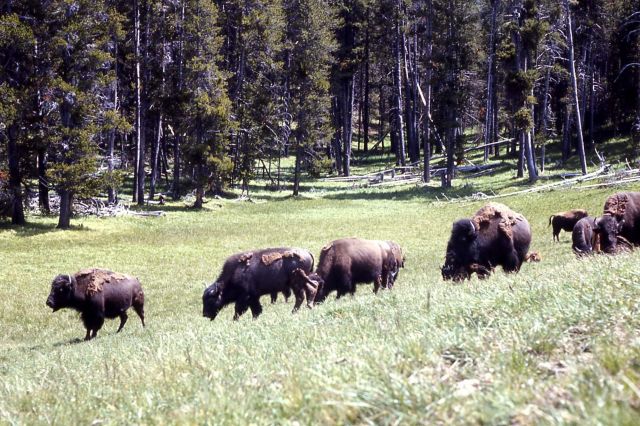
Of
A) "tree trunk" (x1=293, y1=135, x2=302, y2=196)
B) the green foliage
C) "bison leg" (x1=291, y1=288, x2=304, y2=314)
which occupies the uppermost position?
the green foliage

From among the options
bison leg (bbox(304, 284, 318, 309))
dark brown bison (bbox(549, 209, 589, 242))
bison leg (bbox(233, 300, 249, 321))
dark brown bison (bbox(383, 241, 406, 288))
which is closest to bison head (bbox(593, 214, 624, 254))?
dark brown bison (bbox(383, 241, 406, 288))

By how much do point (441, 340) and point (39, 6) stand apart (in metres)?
32.9

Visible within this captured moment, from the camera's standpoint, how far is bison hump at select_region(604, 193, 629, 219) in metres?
14.0

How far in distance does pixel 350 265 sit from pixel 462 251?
3322 mm

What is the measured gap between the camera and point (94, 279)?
15.6 metres

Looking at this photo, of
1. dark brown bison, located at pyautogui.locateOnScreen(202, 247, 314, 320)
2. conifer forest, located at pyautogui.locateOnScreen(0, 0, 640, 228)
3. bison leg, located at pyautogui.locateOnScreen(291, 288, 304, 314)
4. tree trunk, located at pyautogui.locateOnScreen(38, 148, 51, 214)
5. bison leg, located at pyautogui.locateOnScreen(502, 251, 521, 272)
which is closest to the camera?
bison leg, located at pyautogui.locateOnScreen(502, 251, 521, 272)

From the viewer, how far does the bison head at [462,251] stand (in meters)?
12.3

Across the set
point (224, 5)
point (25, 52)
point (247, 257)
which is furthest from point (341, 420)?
point (224, 5)

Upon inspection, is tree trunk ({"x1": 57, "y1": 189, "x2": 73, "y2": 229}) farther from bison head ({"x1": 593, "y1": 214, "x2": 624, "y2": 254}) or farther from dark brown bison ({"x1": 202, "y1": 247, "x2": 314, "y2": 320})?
bison head ({"x1": 593, "y1": 214, "x2": 624, "y2": 254})

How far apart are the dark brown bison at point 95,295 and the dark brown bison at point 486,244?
8.20 m

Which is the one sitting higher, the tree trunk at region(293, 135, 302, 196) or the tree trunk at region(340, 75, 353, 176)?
the tree trunk at region(340, 75, 353, 176)

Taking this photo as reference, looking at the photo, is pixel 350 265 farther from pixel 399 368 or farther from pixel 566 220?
pixel 566 220

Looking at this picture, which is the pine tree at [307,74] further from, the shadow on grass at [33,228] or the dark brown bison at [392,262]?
the dark brown bison at [392,262]

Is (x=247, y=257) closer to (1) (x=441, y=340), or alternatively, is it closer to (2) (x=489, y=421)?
(1) (x=441, y=340)
